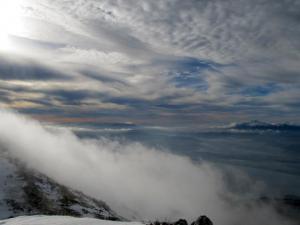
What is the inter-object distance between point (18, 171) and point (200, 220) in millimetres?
56231

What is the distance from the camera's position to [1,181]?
6072cm

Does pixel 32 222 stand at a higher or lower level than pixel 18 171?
higher

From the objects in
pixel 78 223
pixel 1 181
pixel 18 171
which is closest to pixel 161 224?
pixel 78 223

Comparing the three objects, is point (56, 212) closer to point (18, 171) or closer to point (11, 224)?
point (18, 171)

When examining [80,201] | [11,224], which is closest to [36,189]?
[80,201]

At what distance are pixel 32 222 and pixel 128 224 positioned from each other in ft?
19.1

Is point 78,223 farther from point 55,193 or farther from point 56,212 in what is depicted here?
point 55,193

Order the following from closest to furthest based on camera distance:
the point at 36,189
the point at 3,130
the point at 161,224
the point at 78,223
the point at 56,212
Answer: the point at 78,223, the point at 161,224, the point at 56,212, the point at 36,189, the point at 3,130

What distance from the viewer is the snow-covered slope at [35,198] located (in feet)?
166

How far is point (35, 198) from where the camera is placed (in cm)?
5519

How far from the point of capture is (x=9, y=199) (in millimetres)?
53219

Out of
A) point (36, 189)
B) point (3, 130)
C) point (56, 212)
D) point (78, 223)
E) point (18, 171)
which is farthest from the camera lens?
point (3, 130)

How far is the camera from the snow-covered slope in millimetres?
50562

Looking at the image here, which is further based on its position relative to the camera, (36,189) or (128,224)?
(36,189)
